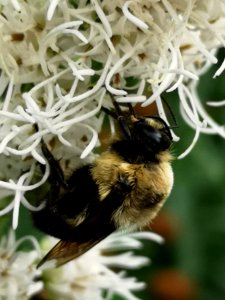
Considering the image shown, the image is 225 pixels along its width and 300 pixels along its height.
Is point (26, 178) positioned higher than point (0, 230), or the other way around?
point (26, 178)

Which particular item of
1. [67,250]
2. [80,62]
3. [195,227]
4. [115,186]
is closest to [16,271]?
[67,250]

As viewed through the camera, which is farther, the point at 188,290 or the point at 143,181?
the point at 188,290

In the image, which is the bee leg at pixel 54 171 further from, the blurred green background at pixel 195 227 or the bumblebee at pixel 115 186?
the blurred green background at pixel 195 227

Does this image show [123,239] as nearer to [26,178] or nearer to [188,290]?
[26,178]

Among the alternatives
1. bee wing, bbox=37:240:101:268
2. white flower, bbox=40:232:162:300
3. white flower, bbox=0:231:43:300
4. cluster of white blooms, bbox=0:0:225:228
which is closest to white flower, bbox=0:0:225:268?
cluster of white blooms, bbox=0:0:225:228

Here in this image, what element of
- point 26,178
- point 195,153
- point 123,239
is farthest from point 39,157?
point 195,153

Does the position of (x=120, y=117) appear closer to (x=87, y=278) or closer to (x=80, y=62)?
(x=80, y=62)

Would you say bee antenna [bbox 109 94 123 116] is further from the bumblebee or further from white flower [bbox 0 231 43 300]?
white flower [bbox 0 231 43 300]
